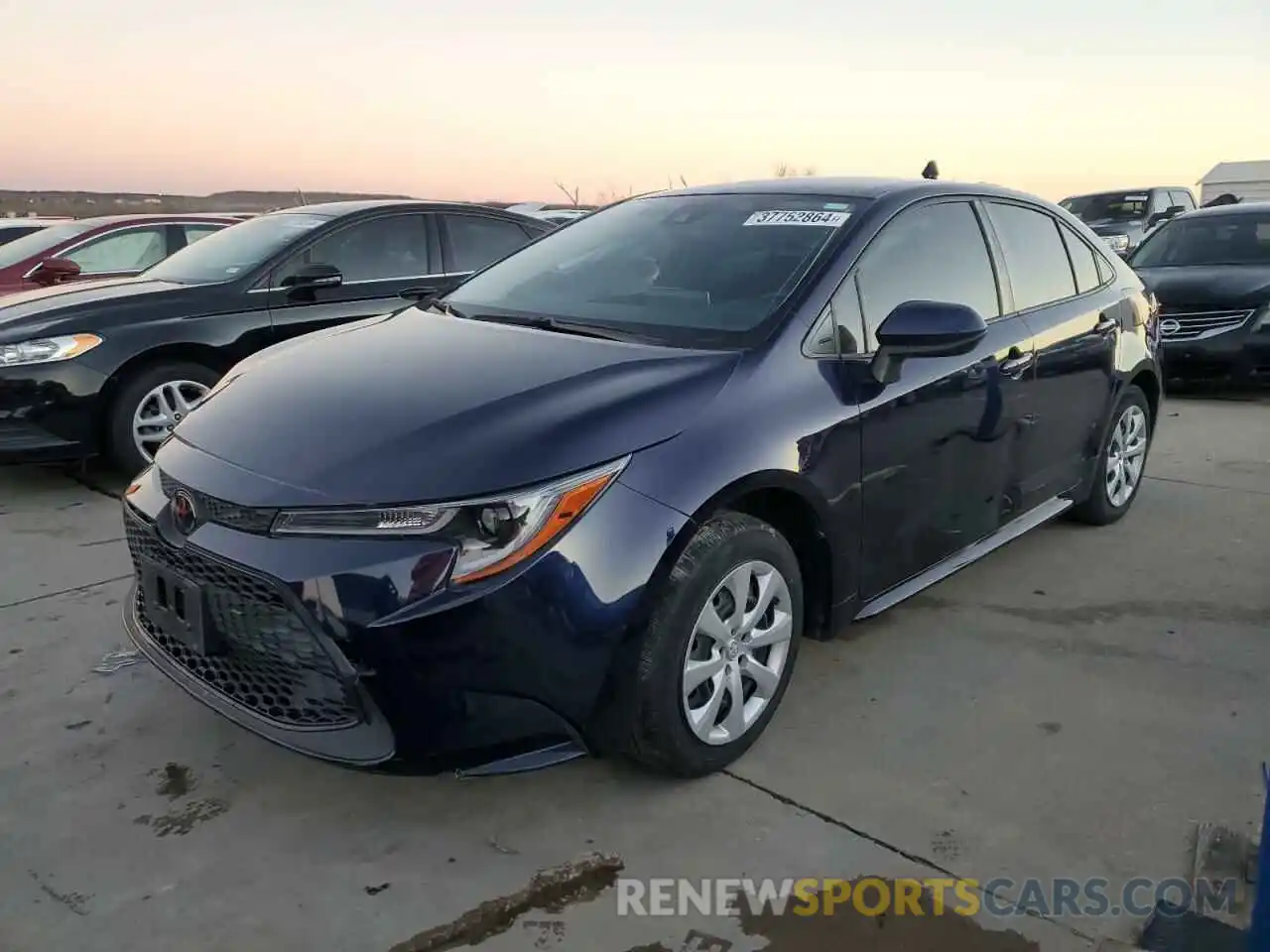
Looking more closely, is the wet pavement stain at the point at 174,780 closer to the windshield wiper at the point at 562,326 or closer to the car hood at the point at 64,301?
the windshield wiper at the point at 562,326

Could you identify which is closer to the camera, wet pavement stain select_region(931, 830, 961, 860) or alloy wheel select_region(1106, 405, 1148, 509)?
wet pavement stain select_region(931, 830, 961, 860)

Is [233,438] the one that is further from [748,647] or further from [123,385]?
[123,385]

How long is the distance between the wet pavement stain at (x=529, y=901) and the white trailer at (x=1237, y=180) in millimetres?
42819

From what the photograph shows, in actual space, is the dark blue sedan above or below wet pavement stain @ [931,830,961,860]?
above

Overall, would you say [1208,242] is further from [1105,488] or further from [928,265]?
[928,265]

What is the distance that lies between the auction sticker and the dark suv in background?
1652cm

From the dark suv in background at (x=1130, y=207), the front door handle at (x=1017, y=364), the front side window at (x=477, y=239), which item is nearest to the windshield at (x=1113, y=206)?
the dark suv in background at (x=1130, y=207)

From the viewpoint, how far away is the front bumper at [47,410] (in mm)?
5129

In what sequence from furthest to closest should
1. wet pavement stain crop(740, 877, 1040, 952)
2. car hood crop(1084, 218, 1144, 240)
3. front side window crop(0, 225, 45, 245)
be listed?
1. car hood crop(1084, 218, 1144, 240)
2. front side window crop(0, 225, 45, 245)
3. wet pavement stain crop(740, 877, 1040, 952)

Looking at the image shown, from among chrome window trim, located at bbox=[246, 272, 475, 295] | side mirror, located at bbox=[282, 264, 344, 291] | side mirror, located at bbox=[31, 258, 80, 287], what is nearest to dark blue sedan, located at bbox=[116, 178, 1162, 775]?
side mirror, located at bbox=[282, 264, 344, 291]

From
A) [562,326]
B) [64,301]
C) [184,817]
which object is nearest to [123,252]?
[64,301]

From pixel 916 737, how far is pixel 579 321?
63.0 inches

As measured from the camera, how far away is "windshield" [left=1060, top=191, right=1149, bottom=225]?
1881 centimetres

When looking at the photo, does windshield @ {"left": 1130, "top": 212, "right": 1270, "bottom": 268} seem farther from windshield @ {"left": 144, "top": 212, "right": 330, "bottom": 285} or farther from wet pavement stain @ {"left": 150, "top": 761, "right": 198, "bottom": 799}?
wet pavement stain @ {"left": 150, "top": 761, "right": 198, "bottom": 799}
